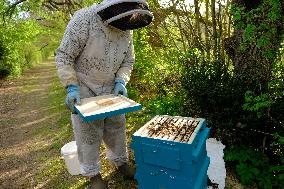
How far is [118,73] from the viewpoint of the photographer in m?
3.66

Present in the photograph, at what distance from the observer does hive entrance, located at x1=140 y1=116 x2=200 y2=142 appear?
278 cm

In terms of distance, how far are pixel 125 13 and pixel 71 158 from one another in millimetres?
2316

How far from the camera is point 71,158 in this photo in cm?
422

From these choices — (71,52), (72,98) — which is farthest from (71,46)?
(72,98)

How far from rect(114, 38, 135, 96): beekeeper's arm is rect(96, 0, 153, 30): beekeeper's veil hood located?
0.59 metres

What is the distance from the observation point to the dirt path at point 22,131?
16.2 feet

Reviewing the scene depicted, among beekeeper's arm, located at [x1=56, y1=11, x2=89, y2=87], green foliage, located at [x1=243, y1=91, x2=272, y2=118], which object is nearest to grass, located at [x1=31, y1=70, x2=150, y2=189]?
beekeeper's arm, located at [x1=56, y1=11, x2=89, y2=87]

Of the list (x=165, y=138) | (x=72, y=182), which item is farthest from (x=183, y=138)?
(x=72, y=182)

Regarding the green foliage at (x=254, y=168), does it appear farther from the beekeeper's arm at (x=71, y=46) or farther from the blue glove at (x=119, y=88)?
the beekeeper's arm at (x=71, y=46)

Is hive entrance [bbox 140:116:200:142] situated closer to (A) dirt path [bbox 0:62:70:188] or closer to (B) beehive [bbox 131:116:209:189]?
(B) beehive [bbox 131:116:209:189]

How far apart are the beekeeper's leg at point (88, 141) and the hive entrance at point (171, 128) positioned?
774 mm

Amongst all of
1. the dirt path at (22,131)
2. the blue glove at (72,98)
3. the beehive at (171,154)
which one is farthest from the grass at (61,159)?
the blue glove at (72,98)

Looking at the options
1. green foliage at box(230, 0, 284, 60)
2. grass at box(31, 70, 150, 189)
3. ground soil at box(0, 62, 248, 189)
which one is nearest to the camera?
green foliage at box(230, 0, 284, 60)

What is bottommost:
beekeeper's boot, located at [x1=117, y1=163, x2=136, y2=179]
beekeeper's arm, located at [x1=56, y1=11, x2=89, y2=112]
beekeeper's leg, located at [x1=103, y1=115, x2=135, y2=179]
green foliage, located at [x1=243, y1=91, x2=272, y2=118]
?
beekeeper's boot, located at [x1=117, y1=163, x2=136, y2=179]
